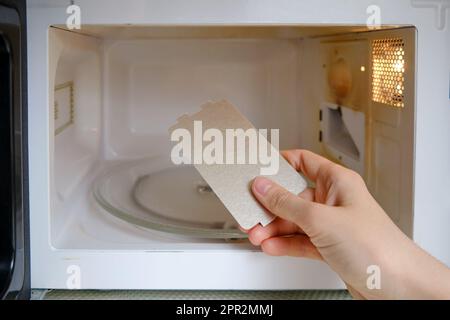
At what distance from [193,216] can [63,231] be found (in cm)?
23

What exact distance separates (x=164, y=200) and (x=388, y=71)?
462 millimetres

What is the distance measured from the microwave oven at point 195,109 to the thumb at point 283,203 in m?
0.10

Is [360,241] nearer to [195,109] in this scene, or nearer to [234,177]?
[234,177]

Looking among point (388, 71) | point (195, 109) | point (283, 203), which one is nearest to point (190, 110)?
point (195, 109)

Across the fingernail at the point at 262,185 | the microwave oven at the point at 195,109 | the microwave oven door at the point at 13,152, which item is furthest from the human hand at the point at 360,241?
the microwave oven door at the point at 13,152

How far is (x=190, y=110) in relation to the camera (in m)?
1.37

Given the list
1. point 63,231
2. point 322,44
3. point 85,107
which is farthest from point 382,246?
point 85,107

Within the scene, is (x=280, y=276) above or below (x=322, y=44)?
below

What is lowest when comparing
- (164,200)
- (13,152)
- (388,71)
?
(164,200)

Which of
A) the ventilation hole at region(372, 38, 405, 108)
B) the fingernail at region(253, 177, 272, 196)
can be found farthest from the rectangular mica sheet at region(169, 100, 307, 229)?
the ventilation hole at region(372, 38, 405, 108)

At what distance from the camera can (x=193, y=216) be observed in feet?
3.31
